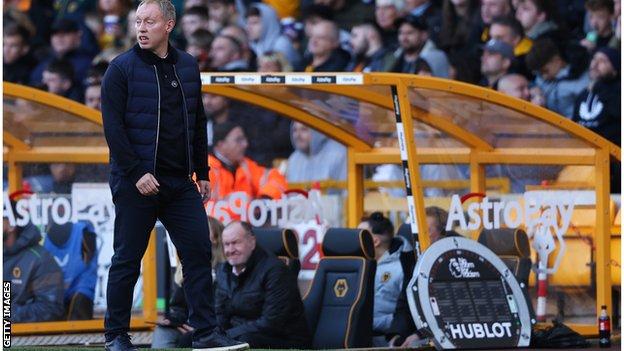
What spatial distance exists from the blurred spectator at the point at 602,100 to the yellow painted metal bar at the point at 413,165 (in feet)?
11.0

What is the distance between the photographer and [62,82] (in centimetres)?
1956

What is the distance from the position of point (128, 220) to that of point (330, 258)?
12.4ft

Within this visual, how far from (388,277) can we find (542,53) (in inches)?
164

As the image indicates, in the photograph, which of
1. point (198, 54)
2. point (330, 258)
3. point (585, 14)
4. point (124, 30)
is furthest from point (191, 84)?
point (124, 30)

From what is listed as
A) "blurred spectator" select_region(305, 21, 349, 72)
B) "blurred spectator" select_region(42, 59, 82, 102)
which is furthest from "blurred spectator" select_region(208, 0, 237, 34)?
"blurred spectator" select_region(305, 21, 349, 72)

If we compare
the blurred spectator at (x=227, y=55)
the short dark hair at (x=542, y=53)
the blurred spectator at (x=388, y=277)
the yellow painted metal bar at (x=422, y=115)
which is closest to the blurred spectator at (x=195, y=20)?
the blurred spectator at (x=227, y=55)

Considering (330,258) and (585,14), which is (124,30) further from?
(330,258)

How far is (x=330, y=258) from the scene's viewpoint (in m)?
13.2

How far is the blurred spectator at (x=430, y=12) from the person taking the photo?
18.2 meters

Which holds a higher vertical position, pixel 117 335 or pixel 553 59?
pixel 553 59

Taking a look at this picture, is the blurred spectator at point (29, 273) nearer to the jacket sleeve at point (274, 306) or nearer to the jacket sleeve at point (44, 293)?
the jacket sleeve at point (44, 293)

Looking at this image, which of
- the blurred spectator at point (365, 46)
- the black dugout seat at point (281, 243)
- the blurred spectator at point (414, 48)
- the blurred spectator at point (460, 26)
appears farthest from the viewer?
the blurred spectator at point (365, 46)

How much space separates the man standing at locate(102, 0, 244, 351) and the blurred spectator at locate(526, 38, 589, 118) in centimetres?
710

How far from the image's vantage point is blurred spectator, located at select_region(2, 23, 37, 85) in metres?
21.0
